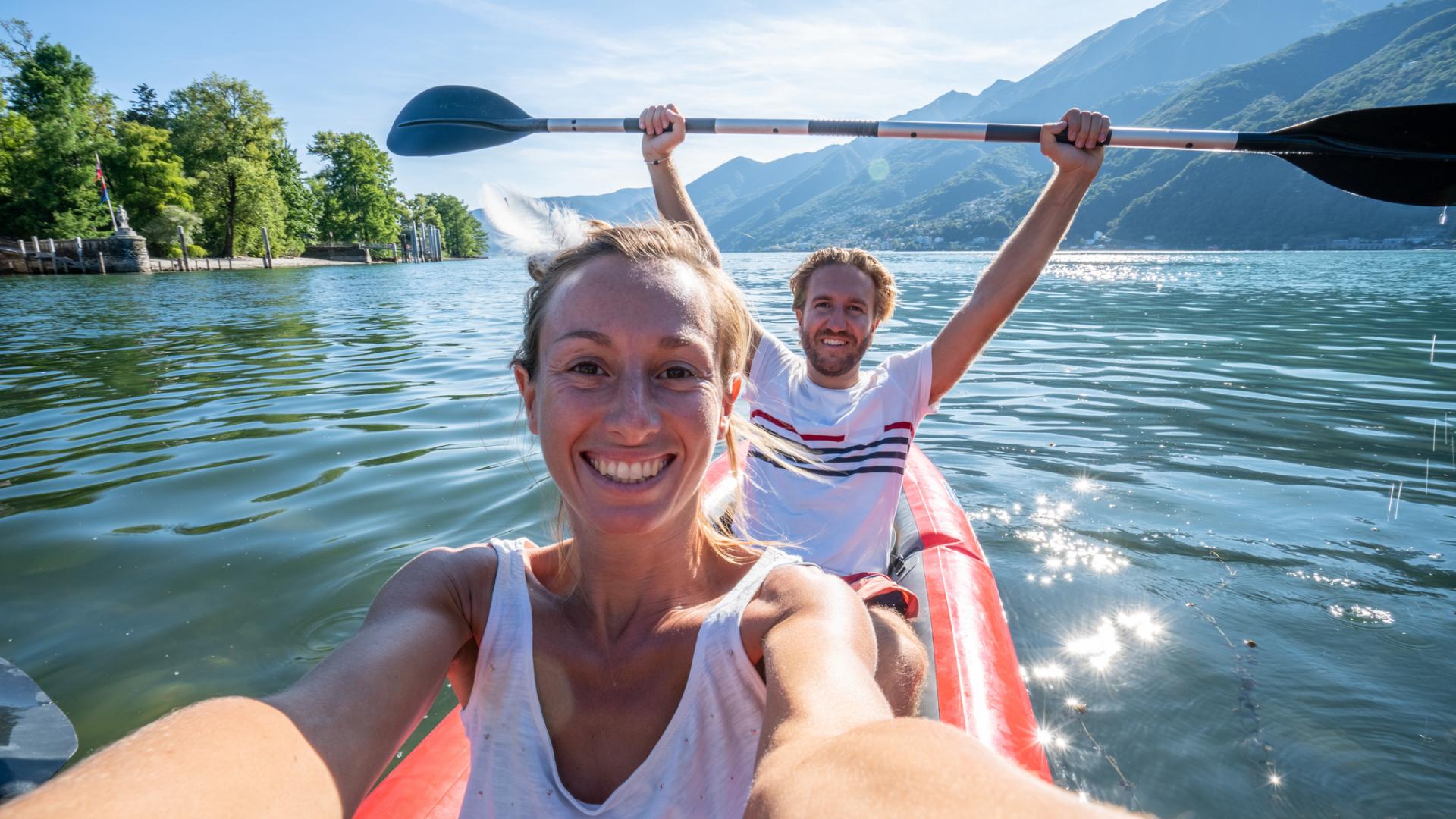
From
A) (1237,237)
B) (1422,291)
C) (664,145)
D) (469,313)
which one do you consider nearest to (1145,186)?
(1237,237)

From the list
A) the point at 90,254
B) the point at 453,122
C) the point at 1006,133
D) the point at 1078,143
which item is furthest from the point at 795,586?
the point at 90,254

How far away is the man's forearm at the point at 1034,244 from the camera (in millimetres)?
3525

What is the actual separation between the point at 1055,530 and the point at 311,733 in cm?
549

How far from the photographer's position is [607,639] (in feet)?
5.79

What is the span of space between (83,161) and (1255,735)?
63.2 meters

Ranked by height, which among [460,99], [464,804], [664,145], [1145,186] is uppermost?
[1145,186]

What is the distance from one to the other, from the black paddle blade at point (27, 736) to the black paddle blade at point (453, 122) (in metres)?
4.62

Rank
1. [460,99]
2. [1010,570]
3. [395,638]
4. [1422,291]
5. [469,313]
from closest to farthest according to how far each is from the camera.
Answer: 1. [395,638]
2. [1010,570]
3. [460,99]
4. [469,313]
5. [1422,291]

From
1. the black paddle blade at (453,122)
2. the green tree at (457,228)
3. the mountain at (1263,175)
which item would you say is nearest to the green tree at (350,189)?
the green tree at (457,228)

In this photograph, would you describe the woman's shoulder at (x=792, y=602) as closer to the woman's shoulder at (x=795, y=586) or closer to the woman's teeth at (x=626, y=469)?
the woman's shoulder at (x=795, y=586)

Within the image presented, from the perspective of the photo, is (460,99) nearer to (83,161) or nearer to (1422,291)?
(1422,291)

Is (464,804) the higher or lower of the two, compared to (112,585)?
higher

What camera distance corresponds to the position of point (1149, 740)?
3354 millimetres

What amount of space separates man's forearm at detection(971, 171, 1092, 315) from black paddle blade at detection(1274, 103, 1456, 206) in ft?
5.89
